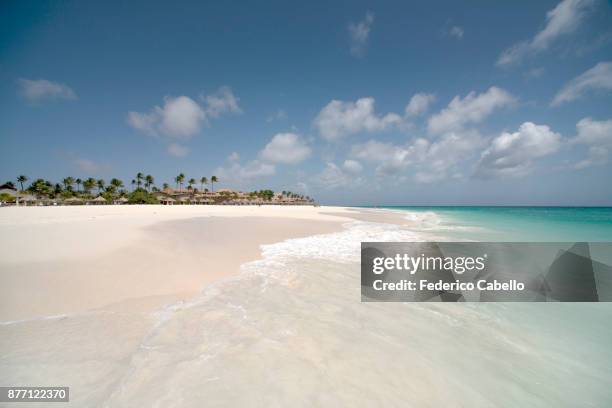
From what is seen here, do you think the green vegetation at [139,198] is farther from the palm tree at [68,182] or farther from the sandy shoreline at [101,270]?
the sandy shoreline at [101,270]

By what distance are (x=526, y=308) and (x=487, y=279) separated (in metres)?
1.93

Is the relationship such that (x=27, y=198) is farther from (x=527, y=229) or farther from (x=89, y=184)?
(x=527, y=229)

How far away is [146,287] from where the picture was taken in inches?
209

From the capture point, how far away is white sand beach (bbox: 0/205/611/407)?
2662mm

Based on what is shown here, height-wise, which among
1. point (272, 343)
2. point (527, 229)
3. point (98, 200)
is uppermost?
point (98, 200)

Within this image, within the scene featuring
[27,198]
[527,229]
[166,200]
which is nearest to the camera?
[527,229]

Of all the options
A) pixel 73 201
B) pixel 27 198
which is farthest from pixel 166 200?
pixel 27 198

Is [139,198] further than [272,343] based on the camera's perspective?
Yes

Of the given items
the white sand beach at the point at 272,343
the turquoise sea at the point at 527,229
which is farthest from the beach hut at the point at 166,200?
the white sand beach at the point at 272,343

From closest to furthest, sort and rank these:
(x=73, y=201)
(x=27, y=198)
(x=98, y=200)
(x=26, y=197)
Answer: (x=27, y=198)
(x=26, y=197)
(x=73, y=201)
(x=98, y=200)

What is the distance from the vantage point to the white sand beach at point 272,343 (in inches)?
105

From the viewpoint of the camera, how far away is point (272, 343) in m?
3.49

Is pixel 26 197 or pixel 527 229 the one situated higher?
pixel 26 197

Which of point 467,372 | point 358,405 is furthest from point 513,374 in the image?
point 358,405
